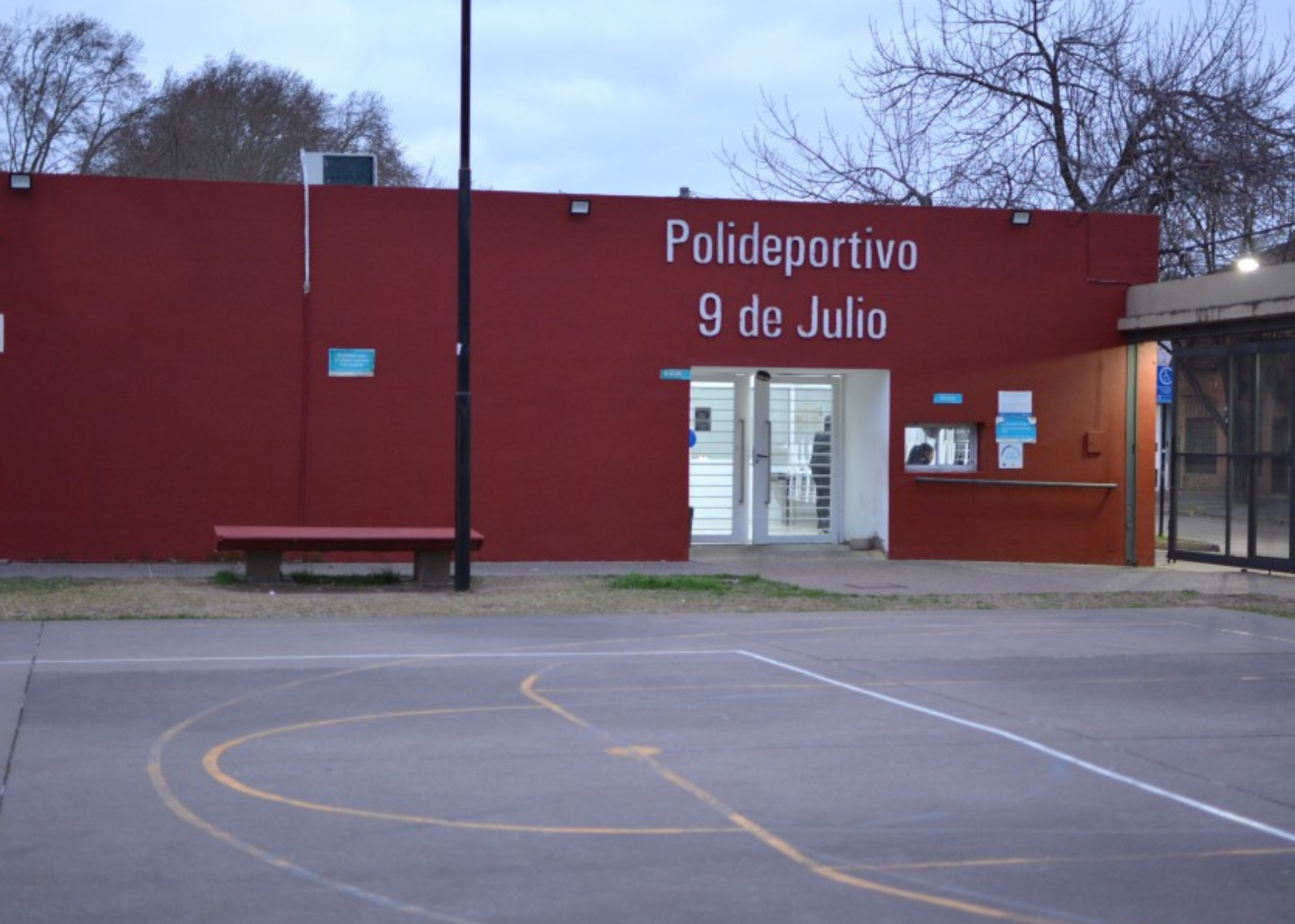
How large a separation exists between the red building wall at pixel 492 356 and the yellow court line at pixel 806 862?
12149mm

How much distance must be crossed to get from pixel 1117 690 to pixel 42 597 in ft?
33.3

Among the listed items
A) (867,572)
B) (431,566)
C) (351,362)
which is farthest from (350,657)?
(867,572)

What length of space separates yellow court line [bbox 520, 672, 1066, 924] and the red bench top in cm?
891

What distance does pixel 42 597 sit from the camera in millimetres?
16281

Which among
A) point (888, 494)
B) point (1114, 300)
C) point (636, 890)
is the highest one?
point (1114, 300)

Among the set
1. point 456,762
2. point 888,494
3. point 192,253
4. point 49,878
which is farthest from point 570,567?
point 49,878

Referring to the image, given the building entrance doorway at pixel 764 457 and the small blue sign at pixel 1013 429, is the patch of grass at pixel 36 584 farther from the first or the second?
the small blue sign at pixel 1013 429

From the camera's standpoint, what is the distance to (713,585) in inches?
719

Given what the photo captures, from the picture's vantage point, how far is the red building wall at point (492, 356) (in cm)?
2039

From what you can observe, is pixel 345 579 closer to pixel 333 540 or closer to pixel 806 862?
pixel 333 540

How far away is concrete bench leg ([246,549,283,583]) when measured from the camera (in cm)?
1808

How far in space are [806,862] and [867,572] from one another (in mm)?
14253

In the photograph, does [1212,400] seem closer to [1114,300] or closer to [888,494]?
[1114,300]

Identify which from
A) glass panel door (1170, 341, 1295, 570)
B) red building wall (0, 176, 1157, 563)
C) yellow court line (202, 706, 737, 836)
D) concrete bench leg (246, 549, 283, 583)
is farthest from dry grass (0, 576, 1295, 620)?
yellow court line (202, 706, 737, 836)
